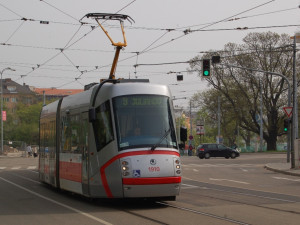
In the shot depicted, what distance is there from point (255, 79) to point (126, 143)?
168ft

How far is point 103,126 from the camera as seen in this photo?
13.4 meters

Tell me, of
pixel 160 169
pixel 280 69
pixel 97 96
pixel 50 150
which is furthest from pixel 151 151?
pixel 280 69

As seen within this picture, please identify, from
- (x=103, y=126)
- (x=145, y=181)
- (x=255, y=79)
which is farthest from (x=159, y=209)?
(x=255, y=79)

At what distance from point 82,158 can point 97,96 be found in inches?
66.3

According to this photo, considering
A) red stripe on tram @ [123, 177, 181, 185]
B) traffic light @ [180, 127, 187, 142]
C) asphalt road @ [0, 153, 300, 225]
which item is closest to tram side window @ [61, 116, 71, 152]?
asphalt road @ [0, 153, 300, 225]

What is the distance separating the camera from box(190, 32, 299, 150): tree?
197ft

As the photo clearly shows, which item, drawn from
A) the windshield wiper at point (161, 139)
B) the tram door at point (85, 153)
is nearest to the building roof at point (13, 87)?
the tram door at point (85, 153)

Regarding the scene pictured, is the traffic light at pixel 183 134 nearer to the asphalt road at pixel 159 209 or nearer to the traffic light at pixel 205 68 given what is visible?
the asphalt road at pixel 159 209

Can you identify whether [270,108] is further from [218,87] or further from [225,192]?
[225,192]

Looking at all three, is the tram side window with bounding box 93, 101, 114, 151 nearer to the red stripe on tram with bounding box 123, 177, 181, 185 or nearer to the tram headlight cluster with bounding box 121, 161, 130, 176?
the tram headlight cluster with bounding box 121, 161, 130, 176

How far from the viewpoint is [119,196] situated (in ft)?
41.3

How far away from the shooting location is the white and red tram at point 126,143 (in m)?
12.5

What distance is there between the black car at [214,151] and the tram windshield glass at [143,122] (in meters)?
38.6

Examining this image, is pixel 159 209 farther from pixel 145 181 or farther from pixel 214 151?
pixel 214 151
